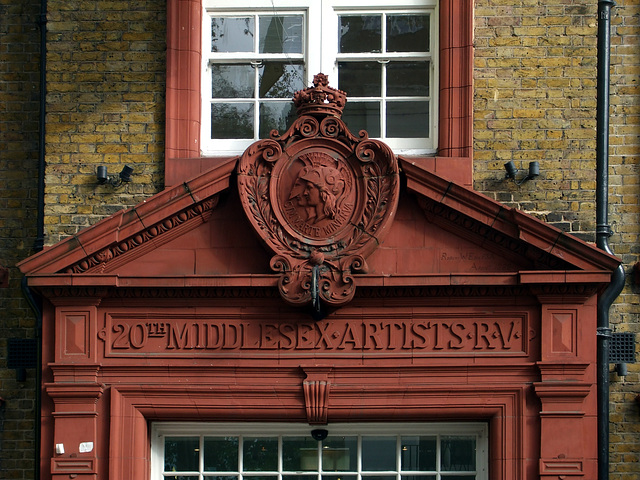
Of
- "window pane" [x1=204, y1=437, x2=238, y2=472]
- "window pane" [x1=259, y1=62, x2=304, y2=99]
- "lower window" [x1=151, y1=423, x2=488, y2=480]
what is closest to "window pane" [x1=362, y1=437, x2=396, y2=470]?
"lower window" [x1=151, y1=423, x2=488, y2=480]

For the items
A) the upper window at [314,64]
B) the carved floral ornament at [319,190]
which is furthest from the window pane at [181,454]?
the upper window at [314,64]

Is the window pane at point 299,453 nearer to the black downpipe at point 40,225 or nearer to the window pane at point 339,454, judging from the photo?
the window pane at point 339,454

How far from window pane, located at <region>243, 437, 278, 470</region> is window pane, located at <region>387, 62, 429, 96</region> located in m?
3.30

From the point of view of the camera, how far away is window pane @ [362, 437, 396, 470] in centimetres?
1048

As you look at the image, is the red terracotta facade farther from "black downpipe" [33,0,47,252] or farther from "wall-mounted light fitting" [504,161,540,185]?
"black downpipe" [33,0,47,252]

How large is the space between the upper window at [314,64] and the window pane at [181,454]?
258 cm

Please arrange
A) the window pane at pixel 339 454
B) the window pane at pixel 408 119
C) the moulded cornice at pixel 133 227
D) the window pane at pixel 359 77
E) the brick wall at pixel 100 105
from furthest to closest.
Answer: the window pane at pixel 359 77, the window pane at pixel 408 119, the brick wall at pixel 100 105, the window pane at pixel 339 454, the moulded cornice at pixel 133 227

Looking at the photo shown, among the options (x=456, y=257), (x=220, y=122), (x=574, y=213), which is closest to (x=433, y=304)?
(x=456, y=257)

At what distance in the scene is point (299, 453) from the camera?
10.5 m

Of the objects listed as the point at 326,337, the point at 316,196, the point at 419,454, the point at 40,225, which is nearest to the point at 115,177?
the point at 40,225

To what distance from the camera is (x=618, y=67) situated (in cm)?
1091

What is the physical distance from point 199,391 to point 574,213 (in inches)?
140

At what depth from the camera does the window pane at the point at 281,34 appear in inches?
439

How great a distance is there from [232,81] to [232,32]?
47cm
